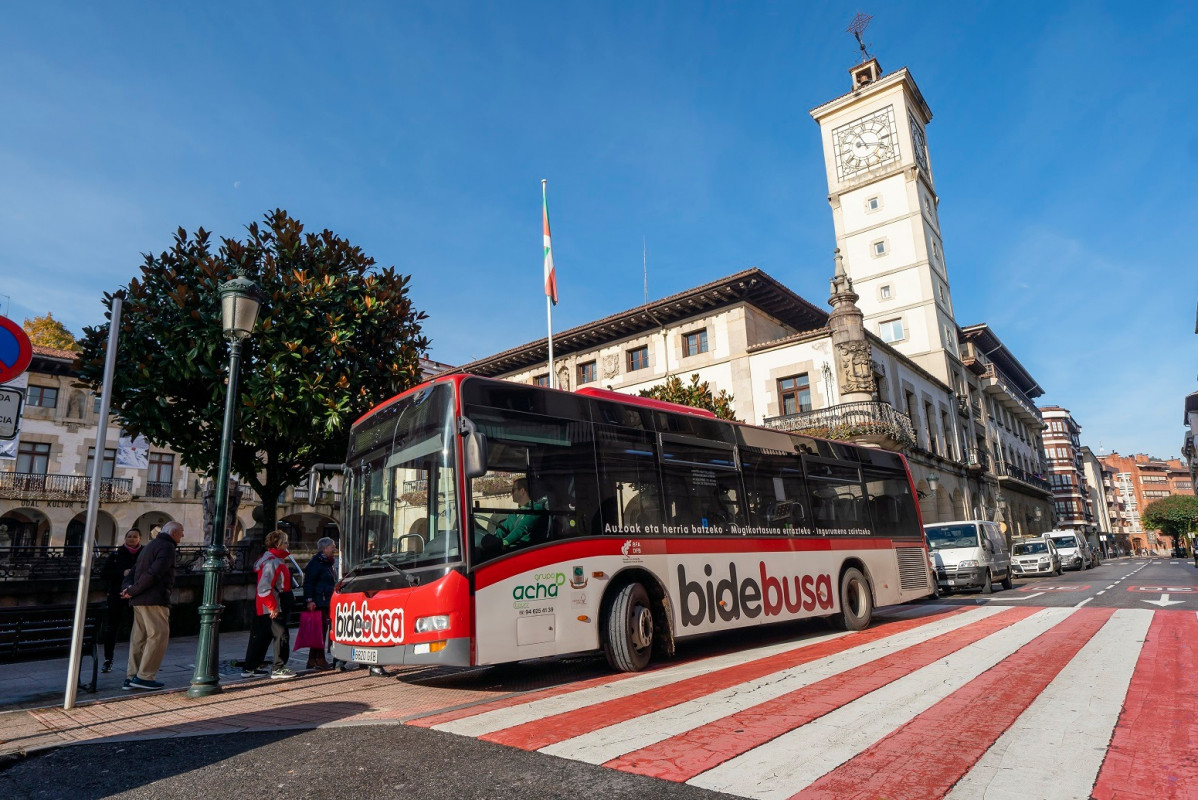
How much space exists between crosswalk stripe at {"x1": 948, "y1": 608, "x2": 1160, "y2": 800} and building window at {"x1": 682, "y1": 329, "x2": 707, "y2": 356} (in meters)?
25.0

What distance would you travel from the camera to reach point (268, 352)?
11562 millimetres

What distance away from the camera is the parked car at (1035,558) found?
27875mm

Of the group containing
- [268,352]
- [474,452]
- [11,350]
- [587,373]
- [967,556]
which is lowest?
[967,556]

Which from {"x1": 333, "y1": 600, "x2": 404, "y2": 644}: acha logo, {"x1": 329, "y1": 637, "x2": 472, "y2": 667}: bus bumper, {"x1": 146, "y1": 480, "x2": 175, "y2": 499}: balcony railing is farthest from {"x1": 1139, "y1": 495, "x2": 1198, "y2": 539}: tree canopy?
{"x1": 333, "y1": 600, "x2": 404, "y2": 644}: acha logo

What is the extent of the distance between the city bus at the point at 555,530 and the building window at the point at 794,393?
19.2 meters

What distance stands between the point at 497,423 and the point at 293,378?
606cm

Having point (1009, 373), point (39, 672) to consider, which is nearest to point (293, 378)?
point (39, 672)

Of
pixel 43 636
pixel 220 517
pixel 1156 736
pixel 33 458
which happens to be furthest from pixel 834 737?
pixel 33 458

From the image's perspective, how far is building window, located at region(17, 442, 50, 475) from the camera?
101 ft

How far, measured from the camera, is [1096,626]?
9.75 meters

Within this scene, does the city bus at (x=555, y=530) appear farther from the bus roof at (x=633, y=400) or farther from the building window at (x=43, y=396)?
the building window at (x=43, y=396)

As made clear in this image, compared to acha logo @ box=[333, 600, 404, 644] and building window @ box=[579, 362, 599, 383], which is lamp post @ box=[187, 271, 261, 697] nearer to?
acha logo @ box=[333, 600, 404, 644]

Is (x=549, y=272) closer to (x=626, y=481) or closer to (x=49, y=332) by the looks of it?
(x=626, y=481)

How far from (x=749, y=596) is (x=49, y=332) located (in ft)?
132
